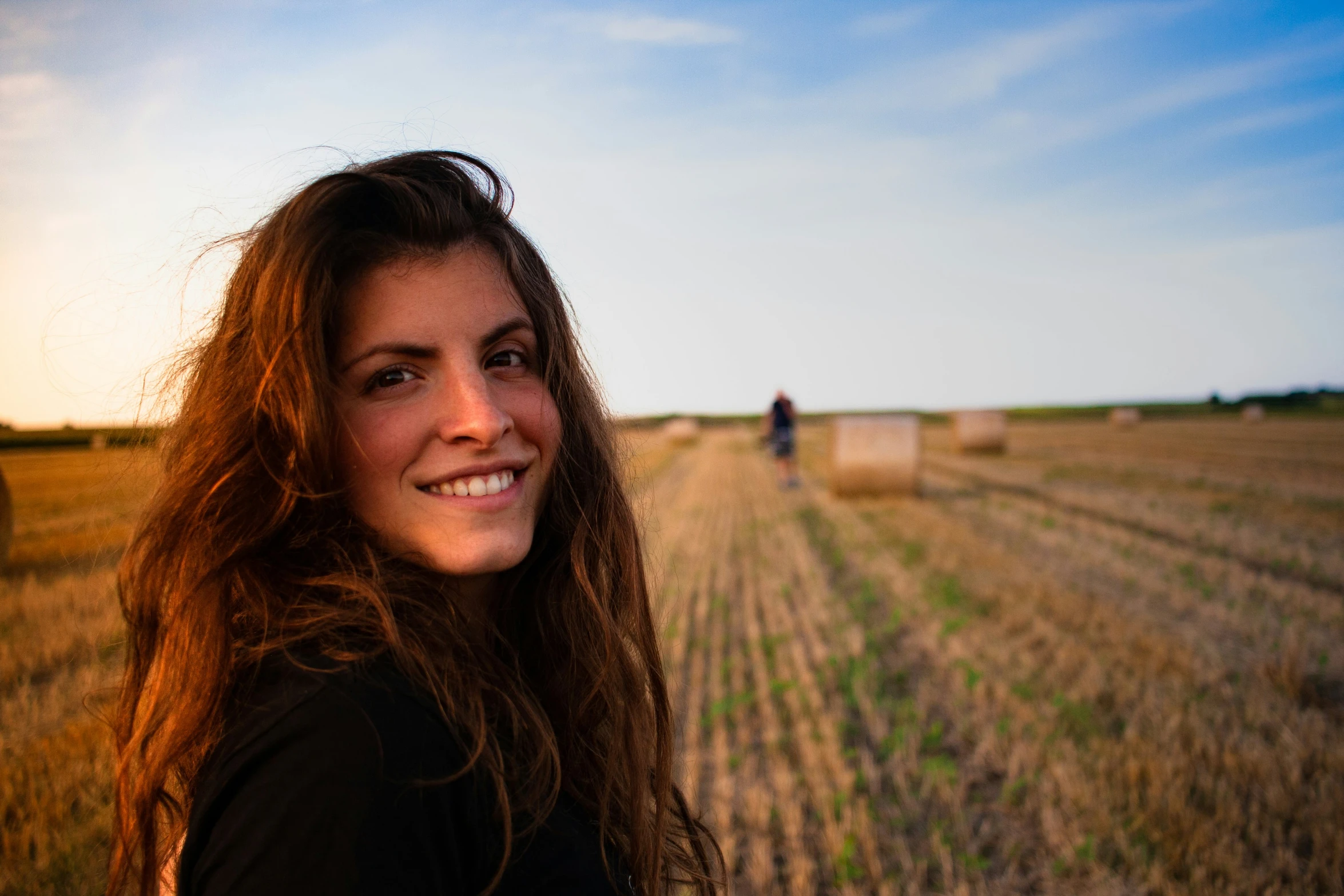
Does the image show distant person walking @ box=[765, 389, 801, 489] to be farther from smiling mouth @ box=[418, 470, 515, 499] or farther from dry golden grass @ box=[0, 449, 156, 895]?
smiling mouth @ box=[418, 470, 515, 499]

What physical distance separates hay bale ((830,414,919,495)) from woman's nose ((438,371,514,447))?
47.4ft

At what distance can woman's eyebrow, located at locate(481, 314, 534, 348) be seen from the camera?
145 centimetres

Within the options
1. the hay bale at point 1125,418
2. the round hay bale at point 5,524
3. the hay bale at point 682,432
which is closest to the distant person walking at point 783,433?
the round hay bale at point 5,524

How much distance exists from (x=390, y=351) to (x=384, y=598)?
0.40 m

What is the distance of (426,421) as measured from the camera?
53.7 inches

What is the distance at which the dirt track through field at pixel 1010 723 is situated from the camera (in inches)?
141

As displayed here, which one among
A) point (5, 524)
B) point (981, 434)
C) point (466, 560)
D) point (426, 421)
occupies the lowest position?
point (5, 524)

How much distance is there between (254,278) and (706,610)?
6856 millimetres

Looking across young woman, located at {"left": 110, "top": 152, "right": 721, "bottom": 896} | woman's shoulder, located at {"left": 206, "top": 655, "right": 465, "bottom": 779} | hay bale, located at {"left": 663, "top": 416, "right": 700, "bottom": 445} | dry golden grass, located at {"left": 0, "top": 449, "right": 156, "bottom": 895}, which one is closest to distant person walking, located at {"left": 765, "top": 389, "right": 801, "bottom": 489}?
dry golden grass, located at {"left": 0, "top": 449, "right": 156, "bottom": 895}

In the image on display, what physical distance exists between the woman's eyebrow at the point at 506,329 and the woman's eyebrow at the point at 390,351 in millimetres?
115

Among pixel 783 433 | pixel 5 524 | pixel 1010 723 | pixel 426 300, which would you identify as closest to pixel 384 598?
pixel 426 300

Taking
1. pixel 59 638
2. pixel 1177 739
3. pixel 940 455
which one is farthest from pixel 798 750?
pixel 940 455

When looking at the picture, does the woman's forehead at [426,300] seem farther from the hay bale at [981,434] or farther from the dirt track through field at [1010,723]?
the hay bale at [981,434]

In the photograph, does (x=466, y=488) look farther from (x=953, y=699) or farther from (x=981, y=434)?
(x=981, y=434)
